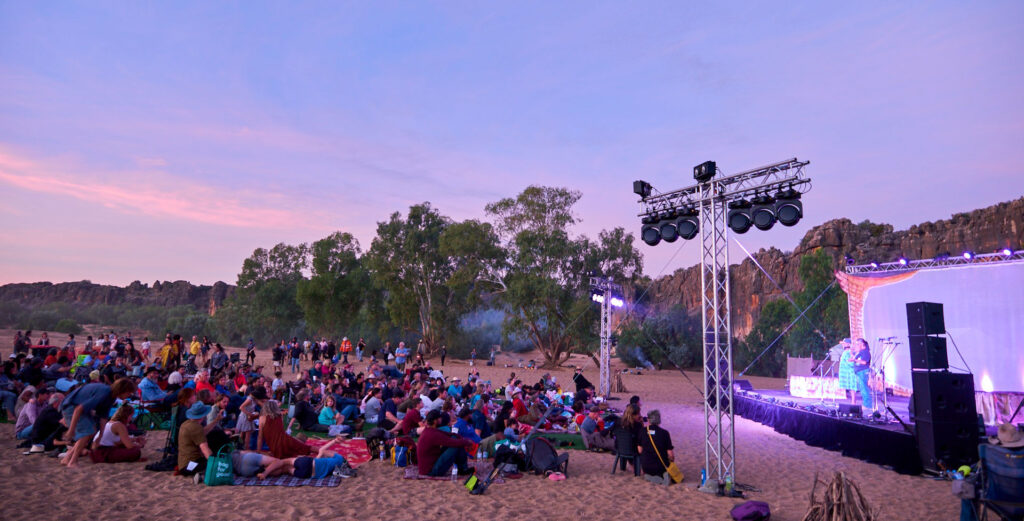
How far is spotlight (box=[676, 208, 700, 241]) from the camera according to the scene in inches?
367

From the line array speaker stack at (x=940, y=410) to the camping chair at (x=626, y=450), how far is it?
4.96 meters

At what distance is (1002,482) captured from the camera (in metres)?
5.24

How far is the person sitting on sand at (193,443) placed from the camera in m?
6.71

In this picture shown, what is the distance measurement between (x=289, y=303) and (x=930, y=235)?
6600cm

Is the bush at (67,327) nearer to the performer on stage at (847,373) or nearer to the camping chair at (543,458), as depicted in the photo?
the camping chair at (543,458)

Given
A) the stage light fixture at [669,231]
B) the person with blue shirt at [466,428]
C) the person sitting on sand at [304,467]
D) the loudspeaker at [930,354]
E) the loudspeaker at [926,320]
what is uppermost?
the stage light fixture at [669,231]

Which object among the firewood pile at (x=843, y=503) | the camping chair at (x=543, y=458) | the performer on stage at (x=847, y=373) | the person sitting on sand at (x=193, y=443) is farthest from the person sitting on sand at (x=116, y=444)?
the performer on stage at (x=847, y=373)

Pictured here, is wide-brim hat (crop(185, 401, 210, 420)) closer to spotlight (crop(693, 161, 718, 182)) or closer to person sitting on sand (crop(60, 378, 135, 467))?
person sitting on sand (crop(60, 378, 135, 467))

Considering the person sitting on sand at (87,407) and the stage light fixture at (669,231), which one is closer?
the person sitting on sand at (87,407)

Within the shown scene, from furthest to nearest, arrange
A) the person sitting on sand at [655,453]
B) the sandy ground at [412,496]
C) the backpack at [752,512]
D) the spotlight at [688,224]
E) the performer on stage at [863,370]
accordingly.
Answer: the performer on stage at [863,370]
the spotlight at [688,224]
the person sitting on sand at [655,453]
the backpack at [752,512]
the sandy ground at [412,496]

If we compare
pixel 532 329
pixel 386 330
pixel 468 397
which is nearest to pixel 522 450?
pixel 468 397

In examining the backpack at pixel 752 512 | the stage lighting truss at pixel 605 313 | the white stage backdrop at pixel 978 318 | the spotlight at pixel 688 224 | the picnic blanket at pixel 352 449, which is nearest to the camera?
the backpack at pixel 752 512

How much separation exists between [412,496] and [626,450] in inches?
138

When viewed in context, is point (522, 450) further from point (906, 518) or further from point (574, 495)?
point (906, 518)
